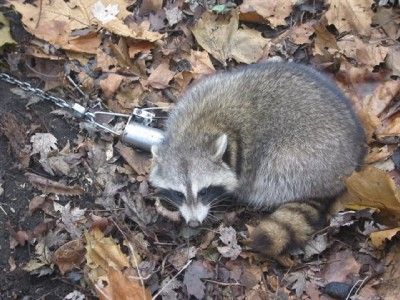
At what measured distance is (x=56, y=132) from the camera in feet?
13.9

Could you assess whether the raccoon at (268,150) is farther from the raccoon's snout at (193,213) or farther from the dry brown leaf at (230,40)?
the dry brown leaf at (230,40)

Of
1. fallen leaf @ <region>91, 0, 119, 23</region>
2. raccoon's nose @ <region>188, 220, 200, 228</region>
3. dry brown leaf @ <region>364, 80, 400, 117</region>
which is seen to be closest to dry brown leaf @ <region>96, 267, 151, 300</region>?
raccoon's nose @ <region>188, 220, 200, 228</region>

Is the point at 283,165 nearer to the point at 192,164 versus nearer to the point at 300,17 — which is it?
the point at 192,164

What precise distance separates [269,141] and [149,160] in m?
0.86

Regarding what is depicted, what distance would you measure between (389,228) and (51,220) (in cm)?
207

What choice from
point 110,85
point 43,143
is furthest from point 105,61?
point 43,143

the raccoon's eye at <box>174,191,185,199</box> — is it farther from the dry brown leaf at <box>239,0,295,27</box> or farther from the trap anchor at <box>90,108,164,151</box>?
the dry brown leaf at <box>239,0,295,27</box>

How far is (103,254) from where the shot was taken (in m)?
3.64

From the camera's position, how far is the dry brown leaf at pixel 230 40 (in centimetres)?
→ 465

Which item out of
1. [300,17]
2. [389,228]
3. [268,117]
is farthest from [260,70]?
[389,228]

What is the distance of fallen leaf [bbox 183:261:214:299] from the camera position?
3.56 metres

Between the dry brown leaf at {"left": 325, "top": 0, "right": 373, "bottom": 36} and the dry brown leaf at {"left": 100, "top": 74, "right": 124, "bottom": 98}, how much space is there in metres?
1.68

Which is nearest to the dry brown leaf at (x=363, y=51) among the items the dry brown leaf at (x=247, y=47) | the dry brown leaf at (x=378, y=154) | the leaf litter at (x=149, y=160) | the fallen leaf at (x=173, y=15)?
the leaf litter at (x=149, y=160)

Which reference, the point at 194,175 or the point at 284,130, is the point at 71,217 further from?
the point at 284,130
